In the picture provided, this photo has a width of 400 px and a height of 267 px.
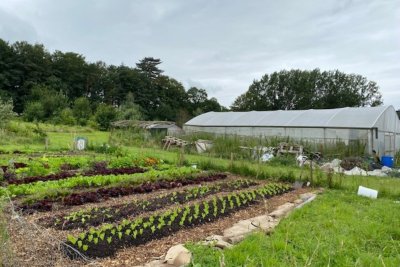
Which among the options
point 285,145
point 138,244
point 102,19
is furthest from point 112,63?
point 138,244

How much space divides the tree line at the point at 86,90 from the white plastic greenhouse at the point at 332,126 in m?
16.2

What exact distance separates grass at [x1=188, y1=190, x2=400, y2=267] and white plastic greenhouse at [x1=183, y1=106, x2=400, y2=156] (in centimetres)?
998

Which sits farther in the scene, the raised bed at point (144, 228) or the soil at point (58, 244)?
the raised bed at point (144, 228)

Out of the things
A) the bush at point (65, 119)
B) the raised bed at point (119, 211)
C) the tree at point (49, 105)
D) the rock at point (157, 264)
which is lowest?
the rock at point (157, 264)

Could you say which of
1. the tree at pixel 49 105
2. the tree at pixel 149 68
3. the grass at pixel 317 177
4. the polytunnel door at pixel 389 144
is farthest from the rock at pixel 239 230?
the tree at pixel 149 68

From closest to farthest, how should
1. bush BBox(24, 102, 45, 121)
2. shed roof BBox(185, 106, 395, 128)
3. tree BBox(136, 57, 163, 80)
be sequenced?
shed roof BBox(185, 106, 395, 128) → bush BBox(24, 102, 45, 121) → tree BBox(136, 57, 163, 80)

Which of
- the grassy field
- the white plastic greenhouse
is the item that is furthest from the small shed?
the grassy field

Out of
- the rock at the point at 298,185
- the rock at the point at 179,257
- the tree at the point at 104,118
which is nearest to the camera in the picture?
the rock at the point at 179,257

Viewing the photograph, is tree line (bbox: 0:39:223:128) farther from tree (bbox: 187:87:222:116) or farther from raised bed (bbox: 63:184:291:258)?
raised bed (bbox: 63:184:291:258)

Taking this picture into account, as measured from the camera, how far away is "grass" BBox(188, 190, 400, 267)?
328 centimetres

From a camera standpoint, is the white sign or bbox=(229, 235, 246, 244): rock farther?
the white sign

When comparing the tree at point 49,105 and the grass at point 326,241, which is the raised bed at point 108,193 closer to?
the grass at point 326,241

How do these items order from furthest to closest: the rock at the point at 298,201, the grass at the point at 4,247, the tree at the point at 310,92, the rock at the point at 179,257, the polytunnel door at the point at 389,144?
the tree at the point at 310,92, the polytunnel door at the point at 389,144, the rock at the point at 298,201, the rock at the point at 179,257, the grass at the point at 4,247

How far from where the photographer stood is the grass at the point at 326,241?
3.28 metres
